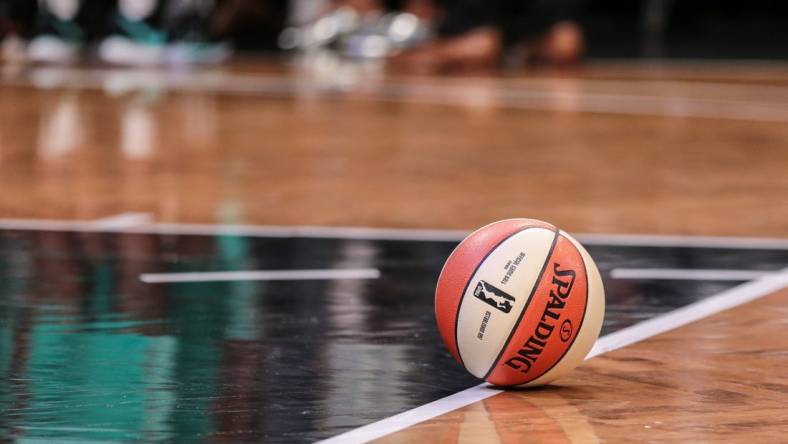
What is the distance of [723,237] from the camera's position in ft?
22.8

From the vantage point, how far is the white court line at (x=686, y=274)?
593cm

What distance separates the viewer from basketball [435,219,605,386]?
407 centimetres

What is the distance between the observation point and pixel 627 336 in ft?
16.0

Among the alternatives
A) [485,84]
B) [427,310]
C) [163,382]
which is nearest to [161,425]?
[163,382]

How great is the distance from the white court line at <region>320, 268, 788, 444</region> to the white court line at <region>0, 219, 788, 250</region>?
72 cm

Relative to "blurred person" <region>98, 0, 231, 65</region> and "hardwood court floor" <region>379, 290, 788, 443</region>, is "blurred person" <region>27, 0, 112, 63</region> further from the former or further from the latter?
"hardwood court floor" <region>379, 290, 788, 443</region>

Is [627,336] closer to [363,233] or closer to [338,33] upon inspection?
[363,233]

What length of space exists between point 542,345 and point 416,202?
3.93 meters

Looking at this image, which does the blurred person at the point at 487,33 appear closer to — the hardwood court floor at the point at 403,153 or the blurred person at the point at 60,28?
the hardwood court floor at the point at 403,153

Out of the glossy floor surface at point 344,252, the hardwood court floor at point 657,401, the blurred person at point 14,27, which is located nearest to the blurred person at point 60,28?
the blurred person at point 14,27

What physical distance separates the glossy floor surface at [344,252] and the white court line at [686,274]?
0.06 feet

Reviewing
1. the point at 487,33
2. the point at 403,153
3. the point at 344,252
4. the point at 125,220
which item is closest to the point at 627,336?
the point at 344,252

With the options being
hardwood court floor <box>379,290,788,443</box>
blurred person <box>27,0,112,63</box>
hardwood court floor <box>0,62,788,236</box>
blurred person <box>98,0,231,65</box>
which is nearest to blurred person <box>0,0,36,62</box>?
blurred person <box>27,0,112,63</box>

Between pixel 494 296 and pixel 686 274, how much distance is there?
206 cm
